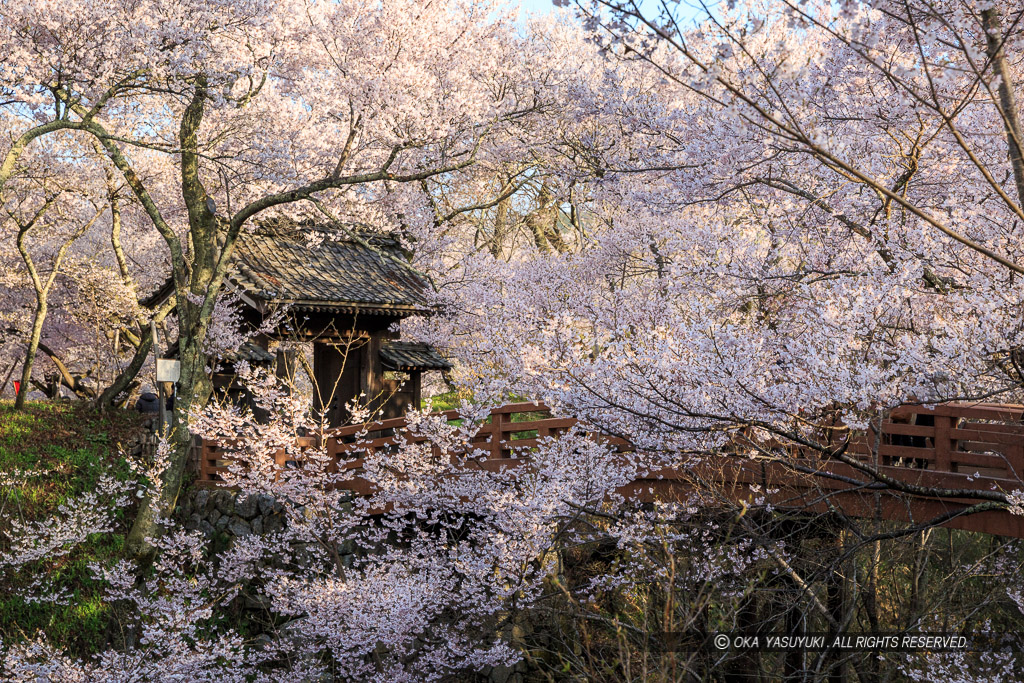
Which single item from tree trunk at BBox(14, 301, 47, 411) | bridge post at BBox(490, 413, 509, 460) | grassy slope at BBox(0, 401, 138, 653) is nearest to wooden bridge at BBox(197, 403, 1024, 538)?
bridge post at BBox(490, 413, 509, 460)

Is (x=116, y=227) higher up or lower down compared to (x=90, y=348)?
higher up

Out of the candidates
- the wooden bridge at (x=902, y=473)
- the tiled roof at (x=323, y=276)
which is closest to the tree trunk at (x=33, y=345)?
the tiled roof at (x=323, y=276)

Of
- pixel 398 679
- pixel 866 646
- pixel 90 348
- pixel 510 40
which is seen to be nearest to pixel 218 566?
pixel 398 679

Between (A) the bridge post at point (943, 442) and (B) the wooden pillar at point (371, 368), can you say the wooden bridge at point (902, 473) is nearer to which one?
(A) the bridge post at point (943, 442)

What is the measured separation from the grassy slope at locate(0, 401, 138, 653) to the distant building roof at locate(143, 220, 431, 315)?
3.19 m

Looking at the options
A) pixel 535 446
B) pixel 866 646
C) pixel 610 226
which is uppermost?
pixel 610 226

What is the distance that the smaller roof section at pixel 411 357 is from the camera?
16.9m

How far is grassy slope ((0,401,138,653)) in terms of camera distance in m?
12.2

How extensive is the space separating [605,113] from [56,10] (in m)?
8.28

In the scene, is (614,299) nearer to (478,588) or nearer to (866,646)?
(478,588)

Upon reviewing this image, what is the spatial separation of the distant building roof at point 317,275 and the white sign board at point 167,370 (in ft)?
6.15

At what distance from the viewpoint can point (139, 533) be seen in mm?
12797

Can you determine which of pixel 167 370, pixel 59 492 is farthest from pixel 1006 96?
pixel 59 492

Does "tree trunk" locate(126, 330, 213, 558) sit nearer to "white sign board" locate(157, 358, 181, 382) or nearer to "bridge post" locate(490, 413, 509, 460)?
"white sign board" locate(157, 358, 181, 382)
